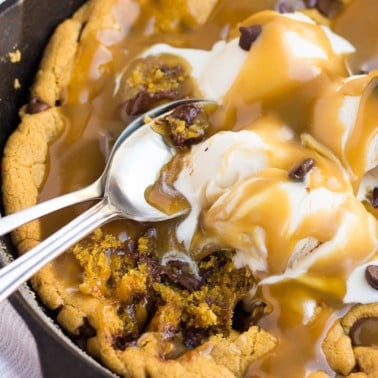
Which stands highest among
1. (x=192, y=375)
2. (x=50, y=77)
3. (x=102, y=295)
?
(x=50, y=77)

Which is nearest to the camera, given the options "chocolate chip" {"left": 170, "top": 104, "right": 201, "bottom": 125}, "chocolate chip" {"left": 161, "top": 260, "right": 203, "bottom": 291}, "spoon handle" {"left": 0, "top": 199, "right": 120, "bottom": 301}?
"spoon handle" {"left": 0, "top": 199, "right": 120, "bottom": 301}

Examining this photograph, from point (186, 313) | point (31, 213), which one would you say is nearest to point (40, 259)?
point (31, 213)

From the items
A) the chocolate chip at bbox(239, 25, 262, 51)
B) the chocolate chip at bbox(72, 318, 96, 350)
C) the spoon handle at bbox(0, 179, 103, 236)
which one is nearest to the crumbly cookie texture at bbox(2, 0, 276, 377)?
the chocolate chip at bbox(72, 318, 96, 350)

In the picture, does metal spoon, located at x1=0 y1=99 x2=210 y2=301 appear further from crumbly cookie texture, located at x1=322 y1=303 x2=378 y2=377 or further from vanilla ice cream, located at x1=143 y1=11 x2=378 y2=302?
crumbly cookie texture, located at x1=322 y1=303 x2=378 y2=377

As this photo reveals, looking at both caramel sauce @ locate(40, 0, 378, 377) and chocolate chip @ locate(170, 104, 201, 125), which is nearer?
caramel sauce @ locate(40, 0, 378, 377)

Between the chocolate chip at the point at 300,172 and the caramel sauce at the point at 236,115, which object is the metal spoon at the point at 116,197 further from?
the chocolate chip at the point at 300,172

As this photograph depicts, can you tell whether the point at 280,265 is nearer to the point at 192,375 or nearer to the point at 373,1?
the point at 192,375

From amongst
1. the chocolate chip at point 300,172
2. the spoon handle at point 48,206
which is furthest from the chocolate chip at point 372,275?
the spoon handle at point 48,206
